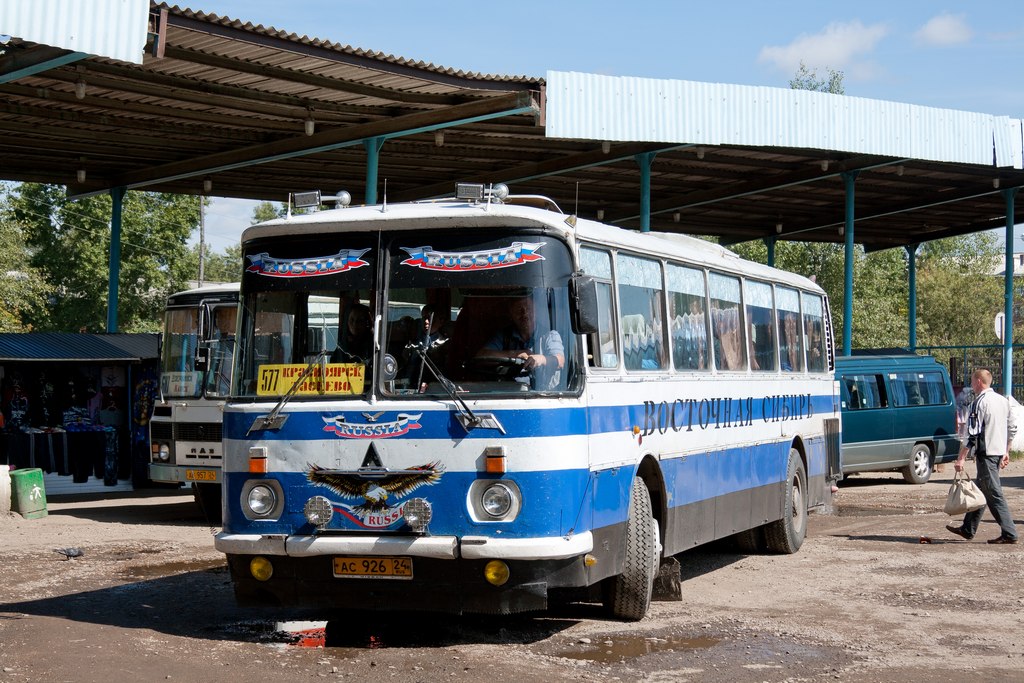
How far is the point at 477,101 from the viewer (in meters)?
19.7

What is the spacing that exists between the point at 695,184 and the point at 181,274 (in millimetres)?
32048

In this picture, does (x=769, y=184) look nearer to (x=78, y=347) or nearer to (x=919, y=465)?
(x=919, y=465)

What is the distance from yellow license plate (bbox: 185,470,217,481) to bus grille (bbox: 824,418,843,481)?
7500 mm

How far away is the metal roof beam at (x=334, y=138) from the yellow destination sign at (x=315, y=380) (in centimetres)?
1109

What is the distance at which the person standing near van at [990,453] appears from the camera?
571 inches

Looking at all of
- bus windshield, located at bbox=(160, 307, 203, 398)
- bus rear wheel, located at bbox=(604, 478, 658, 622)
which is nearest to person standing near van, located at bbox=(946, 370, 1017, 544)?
bus rear wheel, located at bbox=(604, 478, 658, 622)

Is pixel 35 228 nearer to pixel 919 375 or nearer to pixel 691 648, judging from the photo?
pixel 919 375

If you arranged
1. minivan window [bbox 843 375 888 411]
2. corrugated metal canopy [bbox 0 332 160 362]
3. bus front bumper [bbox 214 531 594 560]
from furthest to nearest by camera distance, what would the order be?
minivan window [bbox 843 375 888 411] → corrugated metal canopy [bbox 0 332 160 362] → bus front bumper [bbox 214 531 594 560]

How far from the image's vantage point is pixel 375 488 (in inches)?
331

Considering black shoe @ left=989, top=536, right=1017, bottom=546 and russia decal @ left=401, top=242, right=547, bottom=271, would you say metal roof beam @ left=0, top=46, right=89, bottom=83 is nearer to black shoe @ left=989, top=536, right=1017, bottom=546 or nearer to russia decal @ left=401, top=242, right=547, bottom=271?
russia decal @ left=401, top=242, right=547, bottom=271

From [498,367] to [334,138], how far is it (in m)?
13.7

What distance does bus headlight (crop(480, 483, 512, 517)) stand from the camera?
27.0 feet

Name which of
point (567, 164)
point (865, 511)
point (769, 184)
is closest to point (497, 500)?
point (865, 511)

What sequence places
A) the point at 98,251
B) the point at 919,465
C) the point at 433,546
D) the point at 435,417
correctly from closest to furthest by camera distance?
the point at 433,546 → the point at 435,417 → the point at 919,465 → the point at 98,251
